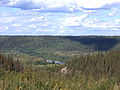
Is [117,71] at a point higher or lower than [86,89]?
lower

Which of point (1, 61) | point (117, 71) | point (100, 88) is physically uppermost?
point (100, 88)

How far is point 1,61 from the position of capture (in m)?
135

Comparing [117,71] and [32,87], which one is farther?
[117,71]

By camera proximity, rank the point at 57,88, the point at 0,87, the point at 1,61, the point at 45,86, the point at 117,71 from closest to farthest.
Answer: the point at 0,87 → the point at 57,88 → the point at 45,86 → the point at 1,61 → the point at 117,71

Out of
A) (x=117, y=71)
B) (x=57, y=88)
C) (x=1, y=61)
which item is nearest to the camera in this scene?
→ (x=57, y=88)

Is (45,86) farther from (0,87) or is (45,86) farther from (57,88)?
(0,87)

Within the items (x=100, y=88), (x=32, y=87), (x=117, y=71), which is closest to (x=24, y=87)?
(x=32, y=87)

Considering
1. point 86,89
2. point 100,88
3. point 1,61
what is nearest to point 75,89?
point 86,89

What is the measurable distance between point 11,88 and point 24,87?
163 centimetres

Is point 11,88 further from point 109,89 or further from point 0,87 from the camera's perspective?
point 109,89

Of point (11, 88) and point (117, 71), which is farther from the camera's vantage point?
point (117, 71)

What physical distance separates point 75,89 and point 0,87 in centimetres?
478

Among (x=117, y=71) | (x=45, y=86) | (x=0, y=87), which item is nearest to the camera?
(x=0, y=87)

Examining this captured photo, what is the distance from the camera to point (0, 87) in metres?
16.6
